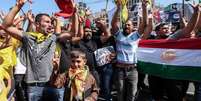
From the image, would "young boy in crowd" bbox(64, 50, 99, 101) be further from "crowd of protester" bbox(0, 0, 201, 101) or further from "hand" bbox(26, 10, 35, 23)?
"hand" bbox(26, 10, 35, 23)

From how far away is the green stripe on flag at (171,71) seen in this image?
7512 millimetres

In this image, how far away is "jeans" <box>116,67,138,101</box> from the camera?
8375mm

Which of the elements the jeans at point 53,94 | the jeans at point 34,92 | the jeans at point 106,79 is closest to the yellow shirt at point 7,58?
the jeans at point 34,92

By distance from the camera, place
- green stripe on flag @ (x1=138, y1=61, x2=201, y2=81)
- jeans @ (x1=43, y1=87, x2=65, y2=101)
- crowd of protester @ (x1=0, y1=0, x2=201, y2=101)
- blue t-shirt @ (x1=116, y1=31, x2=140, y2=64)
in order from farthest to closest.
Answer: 1. blue t-shirt @ (x1=116, y1=31, x2=140, y2=64)
2. green stripe on flag @ (x1=138, y1=61, x2=201, y2=81)
3. jeans @ (x1=43, y1=87, x2=65, y2=101)
4. crowd of protester @ (x1=0, y1=0, x2=201, y2=101)

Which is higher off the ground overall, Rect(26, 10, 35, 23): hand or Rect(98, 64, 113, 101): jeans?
Rect(26, 10, 35, 23): hand

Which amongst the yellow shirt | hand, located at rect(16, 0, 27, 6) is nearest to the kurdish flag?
the yellow shirt

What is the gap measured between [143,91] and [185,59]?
2015 millimetres

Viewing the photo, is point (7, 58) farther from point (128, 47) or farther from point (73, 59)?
point (128, 47)

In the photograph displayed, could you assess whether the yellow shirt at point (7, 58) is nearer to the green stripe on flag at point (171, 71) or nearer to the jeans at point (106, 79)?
the jeans at point (106, 79)

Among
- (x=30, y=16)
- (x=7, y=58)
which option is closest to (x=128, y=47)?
(x=30, y=16)

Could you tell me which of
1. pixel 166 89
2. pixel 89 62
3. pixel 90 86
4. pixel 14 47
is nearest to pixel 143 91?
pixel 166 89

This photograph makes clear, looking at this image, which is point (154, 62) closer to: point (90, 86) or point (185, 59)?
point (185, 59)

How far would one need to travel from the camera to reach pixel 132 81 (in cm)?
838

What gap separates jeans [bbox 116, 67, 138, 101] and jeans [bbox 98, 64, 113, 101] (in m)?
0.38
